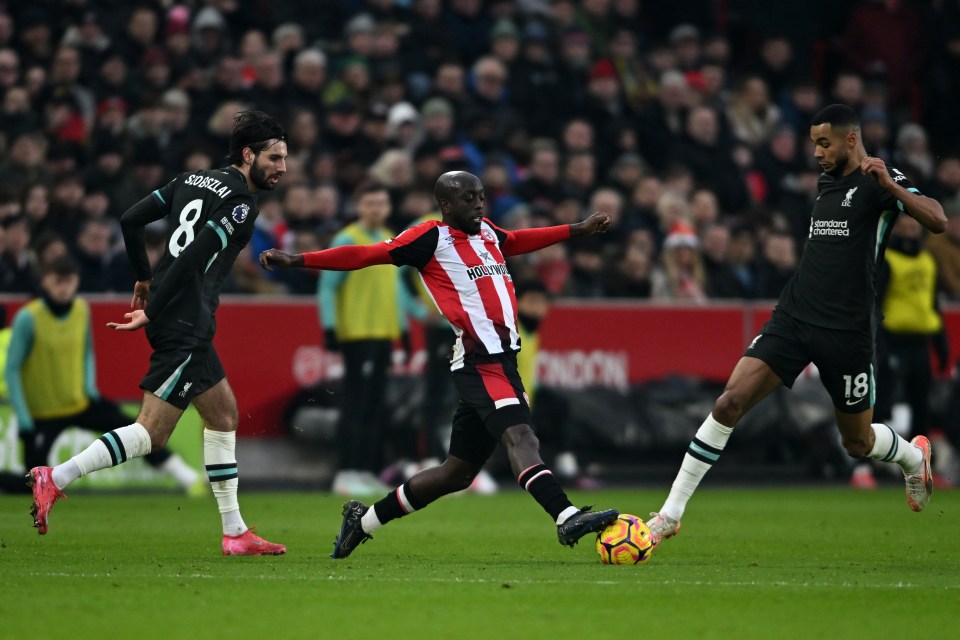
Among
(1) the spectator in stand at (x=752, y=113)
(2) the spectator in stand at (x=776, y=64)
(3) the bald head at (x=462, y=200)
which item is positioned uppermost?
(2) the spectator in stand at (x=776, y=64)

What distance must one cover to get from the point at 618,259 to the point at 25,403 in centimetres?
687

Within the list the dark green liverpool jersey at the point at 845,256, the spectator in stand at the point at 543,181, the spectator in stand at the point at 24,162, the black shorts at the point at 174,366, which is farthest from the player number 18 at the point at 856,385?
the spectator in stand at the point at 24,162

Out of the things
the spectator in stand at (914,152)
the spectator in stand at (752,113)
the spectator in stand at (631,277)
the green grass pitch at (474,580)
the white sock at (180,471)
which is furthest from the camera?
the spectator in stand at (752,113)

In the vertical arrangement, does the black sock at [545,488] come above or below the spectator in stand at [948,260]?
below

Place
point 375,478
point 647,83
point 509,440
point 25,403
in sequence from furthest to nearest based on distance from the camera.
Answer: point 647,83, point 375,478, point 25,403, point 509,440

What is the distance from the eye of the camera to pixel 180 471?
1515cm

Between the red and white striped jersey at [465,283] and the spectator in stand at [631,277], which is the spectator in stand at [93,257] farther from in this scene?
the red and white striped jersey at [465,283]

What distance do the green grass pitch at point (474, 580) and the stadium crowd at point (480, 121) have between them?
527cm

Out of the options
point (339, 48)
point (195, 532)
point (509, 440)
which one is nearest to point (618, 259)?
point (339, 48)

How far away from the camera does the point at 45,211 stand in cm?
1652

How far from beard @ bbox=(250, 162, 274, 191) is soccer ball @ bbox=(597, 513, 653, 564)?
2773 mm

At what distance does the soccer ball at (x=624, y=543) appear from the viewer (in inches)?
336

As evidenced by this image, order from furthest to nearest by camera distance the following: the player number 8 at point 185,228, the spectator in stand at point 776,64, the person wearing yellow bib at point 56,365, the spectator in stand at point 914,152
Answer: the spectator in stand at point 776,64 < the spectator in stand at point 914,152 < the person wearing yellow bib at point 56,365 < the player number 8 at point 185,228

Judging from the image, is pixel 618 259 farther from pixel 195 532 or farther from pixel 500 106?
pixel 195 532
